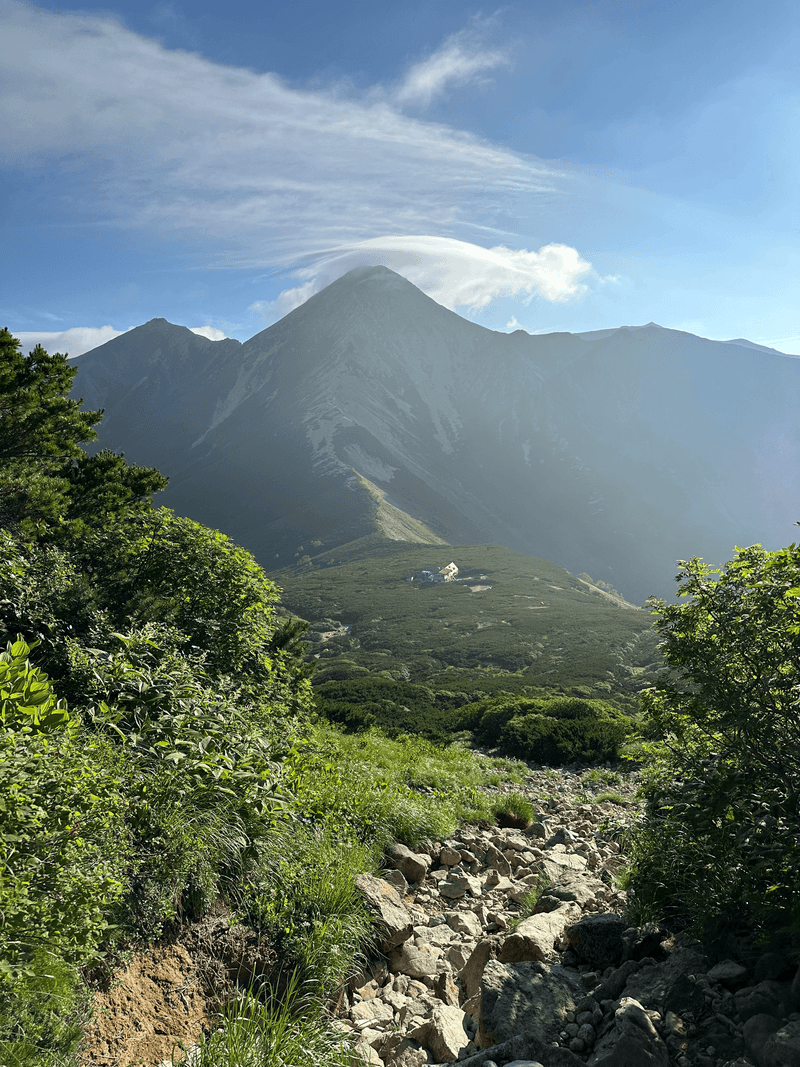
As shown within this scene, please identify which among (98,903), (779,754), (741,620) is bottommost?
(98,903)

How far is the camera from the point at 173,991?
11.1ft

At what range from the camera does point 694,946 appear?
4.03 meters

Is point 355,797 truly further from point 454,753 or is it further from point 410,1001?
point 454,753

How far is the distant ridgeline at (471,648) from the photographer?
2194 cm

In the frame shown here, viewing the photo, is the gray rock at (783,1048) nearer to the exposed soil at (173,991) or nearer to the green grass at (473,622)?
the exposed soil at (173,991)

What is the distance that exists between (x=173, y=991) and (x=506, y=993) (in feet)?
6.89

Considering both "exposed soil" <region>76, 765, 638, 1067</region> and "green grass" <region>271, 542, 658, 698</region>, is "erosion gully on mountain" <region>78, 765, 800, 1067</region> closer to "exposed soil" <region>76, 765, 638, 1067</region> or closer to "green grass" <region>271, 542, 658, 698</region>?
"exposed soil" <region>76, 765, 638, 1067</region>

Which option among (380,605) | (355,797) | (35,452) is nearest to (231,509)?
(380,605)

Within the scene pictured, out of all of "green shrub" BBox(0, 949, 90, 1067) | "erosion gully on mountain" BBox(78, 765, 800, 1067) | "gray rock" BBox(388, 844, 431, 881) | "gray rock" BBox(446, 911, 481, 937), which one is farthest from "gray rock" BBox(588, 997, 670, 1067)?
"gray rock" BBox(388, 844, 431, 881)

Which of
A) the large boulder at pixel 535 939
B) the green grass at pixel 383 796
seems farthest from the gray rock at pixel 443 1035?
the green grass at pixel 383 796

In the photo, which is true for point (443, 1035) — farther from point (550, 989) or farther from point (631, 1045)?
point (631, 1045)

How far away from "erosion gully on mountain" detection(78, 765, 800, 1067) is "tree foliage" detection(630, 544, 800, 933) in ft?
1.12

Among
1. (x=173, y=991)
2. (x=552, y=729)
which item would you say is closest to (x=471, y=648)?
(x=552, y=729)

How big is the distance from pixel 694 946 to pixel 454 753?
11760 millimetres
